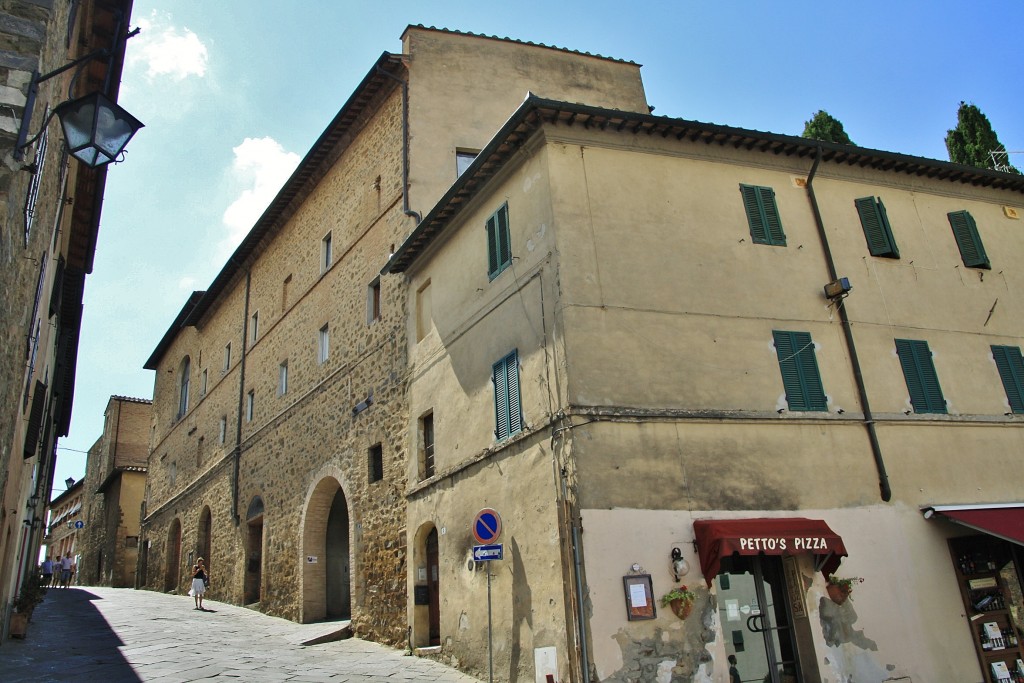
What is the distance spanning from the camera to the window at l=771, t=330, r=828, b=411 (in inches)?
405

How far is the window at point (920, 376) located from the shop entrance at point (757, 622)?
3.55 metres

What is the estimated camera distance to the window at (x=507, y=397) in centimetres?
1047

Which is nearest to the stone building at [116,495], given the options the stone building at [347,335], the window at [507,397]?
the stone building at [347,335]

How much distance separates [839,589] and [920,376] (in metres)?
3.66

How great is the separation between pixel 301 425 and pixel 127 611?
19.7 ft

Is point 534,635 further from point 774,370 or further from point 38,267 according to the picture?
point 38,267

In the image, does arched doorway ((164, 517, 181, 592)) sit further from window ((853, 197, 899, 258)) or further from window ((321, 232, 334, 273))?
window ((853, 197, 899, 258))

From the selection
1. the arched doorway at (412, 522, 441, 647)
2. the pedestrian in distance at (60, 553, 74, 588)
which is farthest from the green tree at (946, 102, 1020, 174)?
the pedestrian in distance at (60, 553, 74, 588)

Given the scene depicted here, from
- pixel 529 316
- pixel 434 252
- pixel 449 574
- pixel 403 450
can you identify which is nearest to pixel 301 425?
pixel 403 450

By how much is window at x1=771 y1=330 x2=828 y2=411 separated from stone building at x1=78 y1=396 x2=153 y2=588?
32.8 m

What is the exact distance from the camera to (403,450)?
13789 millimetres

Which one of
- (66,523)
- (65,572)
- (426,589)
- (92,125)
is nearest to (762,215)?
(426,589)

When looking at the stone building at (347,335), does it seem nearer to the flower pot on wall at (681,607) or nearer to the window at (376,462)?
the window at (376,462)

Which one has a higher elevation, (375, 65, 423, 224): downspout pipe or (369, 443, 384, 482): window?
(375, 65, 423, 224): downspout pipe
